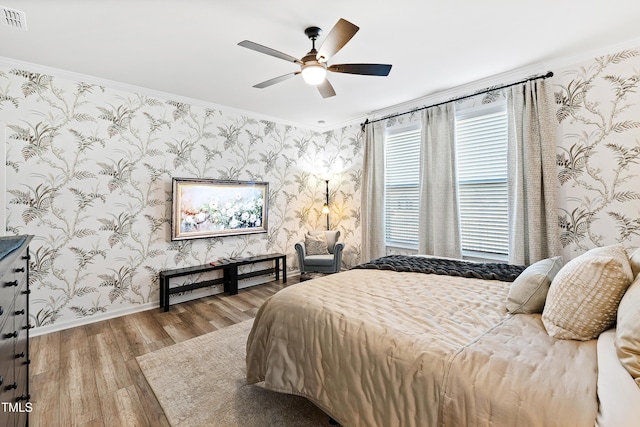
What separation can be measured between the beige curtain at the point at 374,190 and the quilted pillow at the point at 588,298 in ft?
9.93

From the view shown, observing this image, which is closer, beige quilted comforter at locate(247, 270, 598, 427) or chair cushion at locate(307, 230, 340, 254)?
beige quilted comforter at locate(247, 270, 598, 427)

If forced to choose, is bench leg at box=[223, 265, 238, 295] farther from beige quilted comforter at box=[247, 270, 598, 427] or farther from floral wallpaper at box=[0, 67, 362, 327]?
beige quilted comforter at box=[247, 270, 598, 427]

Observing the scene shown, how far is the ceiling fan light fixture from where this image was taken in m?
2.23

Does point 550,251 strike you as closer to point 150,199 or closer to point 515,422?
point 515,422

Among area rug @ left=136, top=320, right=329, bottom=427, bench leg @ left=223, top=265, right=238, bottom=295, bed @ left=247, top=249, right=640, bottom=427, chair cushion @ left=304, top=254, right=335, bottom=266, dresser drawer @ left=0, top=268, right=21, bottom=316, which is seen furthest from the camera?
chair cushion @ left=304, top=254, right=335, bottom=266

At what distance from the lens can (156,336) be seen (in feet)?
9.07

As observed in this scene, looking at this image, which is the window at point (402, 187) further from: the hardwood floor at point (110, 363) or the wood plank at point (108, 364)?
the wood plank at point (108, 364)

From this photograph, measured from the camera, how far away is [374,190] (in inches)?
172

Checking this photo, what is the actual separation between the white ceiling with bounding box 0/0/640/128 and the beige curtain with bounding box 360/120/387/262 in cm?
100

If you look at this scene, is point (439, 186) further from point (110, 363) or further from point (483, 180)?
point (110, 363)

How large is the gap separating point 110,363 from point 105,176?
78.9 inches

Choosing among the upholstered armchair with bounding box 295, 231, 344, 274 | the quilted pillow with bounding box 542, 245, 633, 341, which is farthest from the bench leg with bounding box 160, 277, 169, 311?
the quilted pillow with bounding box 542, 245, 633, 341

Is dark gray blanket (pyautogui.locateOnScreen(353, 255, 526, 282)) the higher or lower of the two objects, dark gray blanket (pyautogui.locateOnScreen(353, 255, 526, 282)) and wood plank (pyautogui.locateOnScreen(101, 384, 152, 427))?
the higher

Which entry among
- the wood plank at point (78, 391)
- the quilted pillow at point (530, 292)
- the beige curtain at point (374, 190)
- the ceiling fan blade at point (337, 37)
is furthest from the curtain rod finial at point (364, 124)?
the wood plank at point (78, 391)
